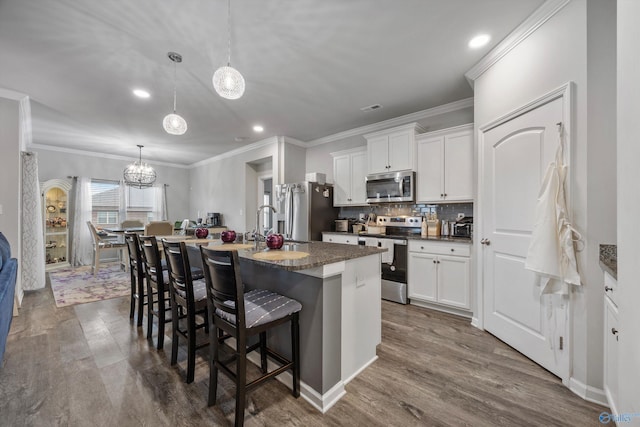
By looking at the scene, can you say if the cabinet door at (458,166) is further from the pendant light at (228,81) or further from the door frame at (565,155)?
the pendant light at (228,81)

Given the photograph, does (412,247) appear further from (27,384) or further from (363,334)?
(27,384)

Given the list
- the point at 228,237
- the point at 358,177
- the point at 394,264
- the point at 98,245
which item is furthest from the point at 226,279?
the point at 98,245

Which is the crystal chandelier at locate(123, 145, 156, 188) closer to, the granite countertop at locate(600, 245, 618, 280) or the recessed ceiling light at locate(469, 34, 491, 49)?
the recessed ceiling light at locate(469, 34, 491, 49)

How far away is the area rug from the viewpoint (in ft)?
11.8

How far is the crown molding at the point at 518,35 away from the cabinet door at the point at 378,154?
1.36 meters

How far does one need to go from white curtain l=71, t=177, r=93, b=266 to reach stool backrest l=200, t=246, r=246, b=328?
254 inches

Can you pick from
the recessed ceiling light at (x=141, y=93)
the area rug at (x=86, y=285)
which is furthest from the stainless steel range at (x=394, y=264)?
the area rug at (x=86, y=285)

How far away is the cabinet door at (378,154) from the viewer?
3928mm

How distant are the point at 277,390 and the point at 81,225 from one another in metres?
6.79

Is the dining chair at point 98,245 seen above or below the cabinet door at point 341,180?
below

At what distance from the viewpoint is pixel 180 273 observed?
1886mm

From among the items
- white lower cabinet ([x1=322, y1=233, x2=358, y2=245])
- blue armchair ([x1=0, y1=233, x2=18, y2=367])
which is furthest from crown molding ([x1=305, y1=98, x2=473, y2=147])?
blue armchair ([x1=0, y1=233, x2=18, y2=367])

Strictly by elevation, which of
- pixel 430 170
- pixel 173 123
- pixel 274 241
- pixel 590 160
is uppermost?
pixel 173 123

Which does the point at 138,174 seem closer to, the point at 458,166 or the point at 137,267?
the point at 137,267
